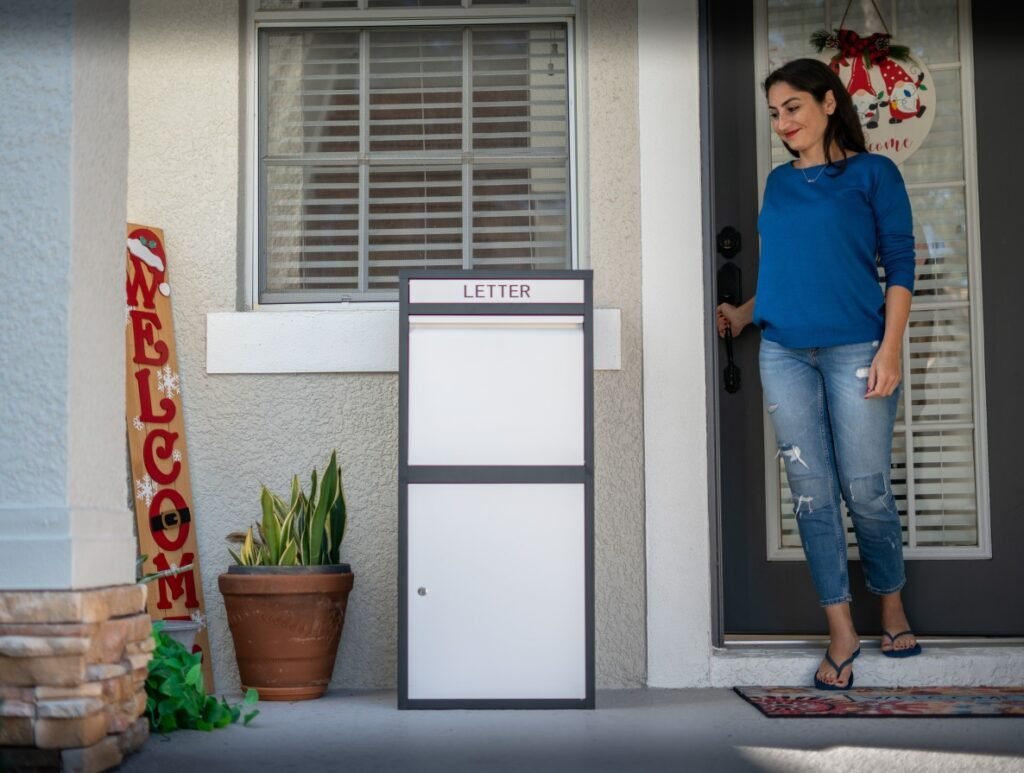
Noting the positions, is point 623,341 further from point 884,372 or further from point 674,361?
point 884,372

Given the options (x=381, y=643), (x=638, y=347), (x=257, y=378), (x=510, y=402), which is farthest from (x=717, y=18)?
(x=381, y=643)

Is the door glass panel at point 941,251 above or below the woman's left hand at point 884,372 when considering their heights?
above

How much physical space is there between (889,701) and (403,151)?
7.88ft

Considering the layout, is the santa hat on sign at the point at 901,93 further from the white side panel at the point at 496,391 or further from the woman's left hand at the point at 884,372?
the white side panel at the point at 496,391

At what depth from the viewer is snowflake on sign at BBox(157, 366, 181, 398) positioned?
14.5ft

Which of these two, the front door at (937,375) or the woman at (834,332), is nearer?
Answer: the woman at (834,332)

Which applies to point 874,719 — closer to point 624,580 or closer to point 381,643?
point 624,580

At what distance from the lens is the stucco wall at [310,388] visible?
4.42 meters

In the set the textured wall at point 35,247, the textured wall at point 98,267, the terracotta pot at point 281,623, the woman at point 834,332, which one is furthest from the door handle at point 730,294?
the textured wall at point 35,247

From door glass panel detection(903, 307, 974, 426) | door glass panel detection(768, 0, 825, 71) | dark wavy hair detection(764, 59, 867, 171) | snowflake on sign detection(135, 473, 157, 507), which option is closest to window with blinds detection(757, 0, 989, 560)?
door glass panel detection(903, 307, 974, 426)

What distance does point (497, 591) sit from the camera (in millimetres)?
3842

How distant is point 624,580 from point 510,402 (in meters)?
0.85

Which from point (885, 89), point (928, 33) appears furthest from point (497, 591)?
point (928, 33)

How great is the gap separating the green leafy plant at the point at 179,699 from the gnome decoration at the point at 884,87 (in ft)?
8.98
